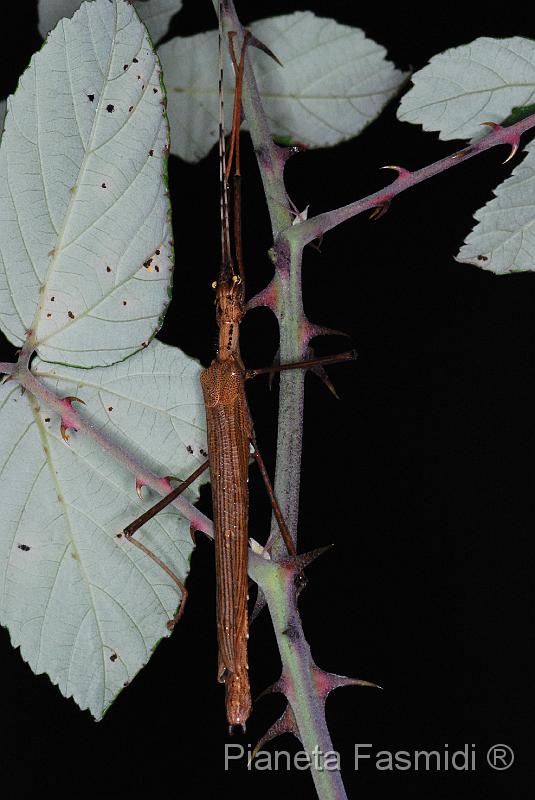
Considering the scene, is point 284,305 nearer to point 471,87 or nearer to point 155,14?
point 471,87

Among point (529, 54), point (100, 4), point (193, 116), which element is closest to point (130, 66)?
point (100, 4)

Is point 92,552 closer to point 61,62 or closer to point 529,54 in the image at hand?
point 61,62

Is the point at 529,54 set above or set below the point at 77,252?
above

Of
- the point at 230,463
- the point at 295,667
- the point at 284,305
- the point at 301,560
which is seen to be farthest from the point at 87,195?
the point at 295,667

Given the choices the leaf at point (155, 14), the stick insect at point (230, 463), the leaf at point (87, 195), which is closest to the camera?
the leaf at point (87, 195)

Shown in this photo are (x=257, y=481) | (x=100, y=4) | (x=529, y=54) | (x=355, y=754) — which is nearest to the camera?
(x=100, y=4)

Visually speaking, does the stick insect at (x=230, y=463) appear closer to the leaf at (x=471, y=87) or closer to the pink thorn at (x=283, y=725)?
the pink thorn at (x=283, y=725)

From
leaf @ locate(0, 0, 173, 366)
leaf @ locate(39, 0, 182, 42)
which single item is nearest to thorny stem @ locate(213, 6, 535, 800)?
leaf @ locate(0, 0, 173, 366)

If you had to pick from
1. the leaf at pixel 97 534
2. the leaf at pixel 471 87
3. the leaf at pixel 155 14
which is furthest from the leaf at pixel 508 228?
the leaf at pixel 155 14
